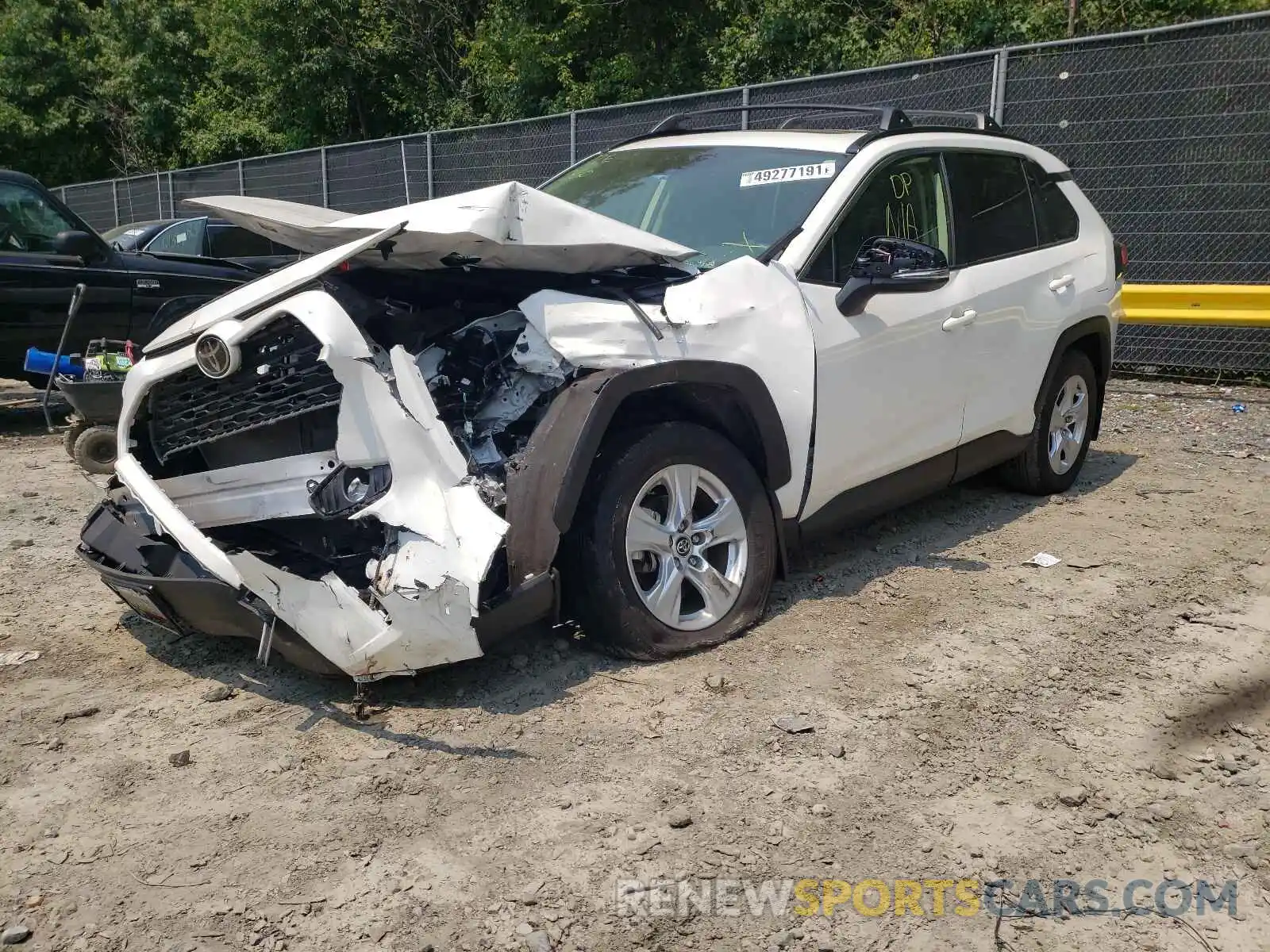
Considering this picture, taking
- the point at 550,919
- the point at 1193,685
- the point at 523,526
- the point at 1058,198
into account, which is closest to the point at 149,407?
the point at 523,526

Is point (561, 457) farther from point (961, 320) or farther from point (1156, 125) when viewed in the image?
point (1156, 125)

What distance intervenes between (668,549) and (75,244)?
18.8ft

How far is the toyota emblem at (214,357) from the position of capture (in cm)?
343

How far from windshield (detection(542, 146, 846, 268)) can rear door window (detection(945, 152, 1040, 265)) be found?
2.75 feet

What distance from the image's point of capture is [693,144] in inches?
203

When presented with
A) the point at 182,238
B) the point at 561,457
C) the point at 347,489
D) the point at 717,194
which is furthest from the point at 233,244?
the point at 561,457

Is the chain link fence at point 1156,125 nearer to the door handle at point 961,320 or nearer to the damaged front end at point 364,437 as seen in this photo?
the door handle at point 961,320

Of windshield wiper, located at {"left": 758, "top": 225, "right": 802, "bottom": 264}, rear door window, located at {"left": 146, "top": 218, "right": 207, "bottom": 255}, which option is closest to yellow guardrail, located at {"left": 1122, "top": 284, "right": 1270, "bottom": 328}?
windshield wiper, located at {"left": 758, "top": 225, "right": 802, "bottom": 264}

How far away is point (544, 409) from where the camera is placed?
12.4ft

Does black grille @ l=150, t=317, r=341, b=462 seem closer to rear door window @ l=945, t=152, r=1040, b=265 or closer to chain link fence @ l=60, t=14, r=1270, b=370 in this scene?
rear door window @ l=945, t=152, r=1040, b=265

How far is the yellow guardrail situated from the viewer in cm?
873

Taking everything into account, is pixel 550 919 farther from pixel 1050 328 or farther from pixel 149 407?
pixel 1050 328

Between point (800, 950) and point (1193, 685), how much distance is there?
211 cm

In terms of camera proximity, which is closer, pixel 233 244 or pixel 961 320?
pixel 961 320
